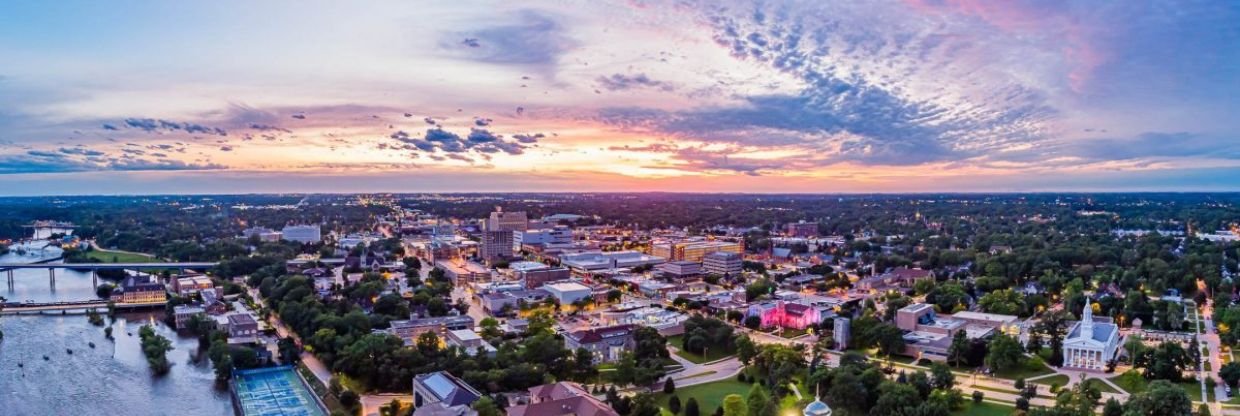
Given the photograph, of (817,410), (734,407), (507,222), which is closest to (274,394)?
(734,407)

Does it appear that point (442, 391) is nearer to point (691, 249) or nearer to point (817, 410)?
point (817, 410)

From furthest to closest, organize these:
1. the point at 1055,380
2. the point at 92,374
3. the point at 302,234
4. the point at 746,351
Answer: the point at 302,234 → the point at 92,374 → the point at 746,351 → the point at 1055,380

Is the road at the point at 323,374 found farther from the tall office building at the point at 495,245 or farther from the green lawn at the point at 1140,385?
the tall office building at the point at 495,245

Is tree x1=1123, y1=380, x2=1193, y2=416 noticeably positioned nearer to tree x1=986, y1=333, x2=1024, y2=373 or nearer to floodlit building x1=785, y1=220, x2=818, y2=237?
tree x1=986, y1=333, x2=1024, y2=373

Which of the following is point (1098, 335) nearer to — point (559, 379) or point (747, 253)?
point (559, 379)

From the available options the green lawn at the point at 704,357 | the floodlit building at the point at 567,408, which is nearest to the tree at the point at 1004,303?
the green lawn at the point at 704,357
